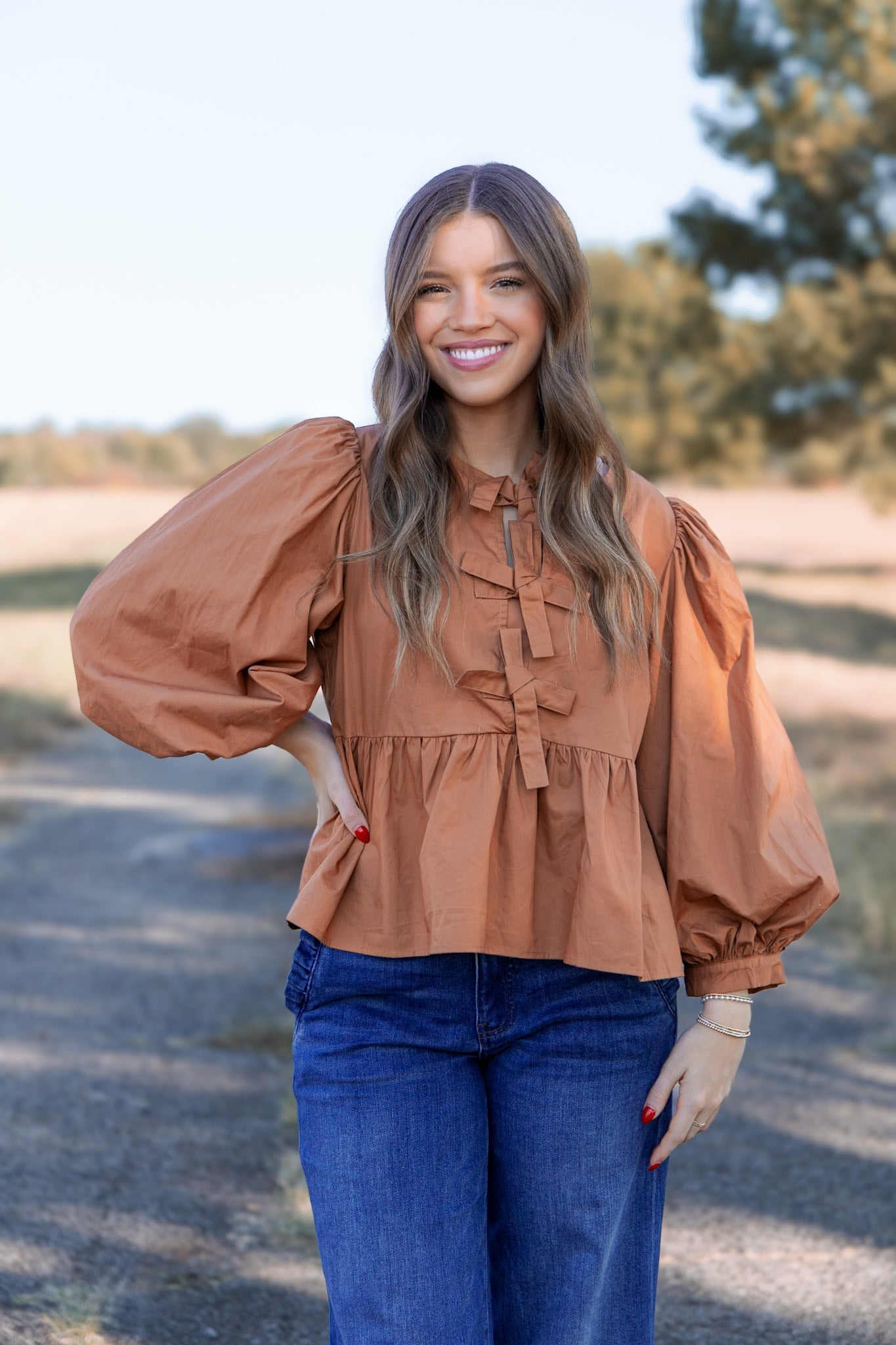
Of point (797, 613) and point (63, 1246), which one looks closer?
point (63, 1246)

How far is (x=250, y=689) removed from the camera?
6.73ft

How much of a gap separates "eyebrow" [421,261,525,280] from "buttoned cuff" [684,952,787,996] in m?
1.00

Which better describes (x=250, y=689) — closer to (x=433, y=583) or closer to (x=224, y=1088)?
(x=433, y=583)

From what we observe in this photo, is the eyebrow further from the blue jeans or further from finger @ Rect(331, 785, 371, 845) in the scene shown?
the blue jeans

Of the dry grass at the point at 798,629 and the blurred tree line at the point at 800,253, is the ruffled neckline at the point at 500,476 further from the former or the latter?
the blurred tree line at the point at 800,253

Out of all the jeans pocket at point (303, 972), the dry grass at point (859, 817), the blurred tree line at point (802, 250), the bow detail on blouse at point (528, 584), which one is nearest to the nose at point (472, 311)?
the bow detail on blouse at point (528, 584)

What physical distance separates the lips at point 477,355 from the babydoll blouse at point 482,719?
145mm

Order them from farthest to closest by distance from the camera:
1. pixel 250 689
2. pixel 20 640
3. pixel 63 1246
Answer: pixel 20 640 < pixel 63 1246 < pixel 250 689

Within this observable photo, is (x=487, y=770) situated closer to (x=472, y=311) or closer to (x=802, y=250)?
(x=472, y=311)

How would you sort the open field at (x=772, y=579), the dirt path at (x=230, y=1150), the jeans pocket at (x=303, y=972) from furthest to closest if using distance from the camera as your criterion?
the open field at (x=772, y=579), the dirt path at (x=230, y=1150), the jeans pocket at (x=303, y=972)

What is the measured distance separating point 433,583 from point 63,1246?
2.20 meters

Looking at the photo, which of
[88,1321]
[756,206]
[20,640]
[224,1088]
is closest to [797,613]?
[756,206]

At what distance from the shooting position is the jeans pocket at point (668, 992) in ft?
6.71

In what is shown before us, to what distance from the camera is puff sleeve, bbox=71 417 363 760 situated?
6.58 feet
